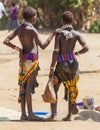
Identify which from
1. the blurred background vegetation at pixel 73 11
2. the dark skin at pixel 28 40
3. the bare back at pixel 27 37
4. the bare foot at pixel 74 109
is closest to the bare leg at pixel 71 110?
the bare foot at pixel 74 109

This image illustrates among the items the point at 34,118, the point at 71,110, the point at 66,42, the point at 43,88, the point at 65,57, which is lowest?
the point at 43,88

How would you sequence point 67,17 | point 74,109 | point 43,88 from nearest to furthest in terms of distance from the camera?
point 67,17
point 74,109
point 43,88

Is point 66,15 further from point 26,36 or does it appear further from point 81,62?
point 81,62

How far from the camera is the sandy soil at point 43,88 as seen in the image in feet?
23.9

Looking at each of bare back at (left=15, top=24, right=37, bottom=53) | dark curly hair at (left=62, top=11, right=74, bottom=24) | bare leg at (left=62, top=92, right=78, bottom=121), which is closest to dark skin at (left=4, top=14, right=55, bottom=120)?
bare back at (left=15, top=24, right=37, bottom=53)

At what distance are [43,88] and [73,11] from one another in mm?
12467

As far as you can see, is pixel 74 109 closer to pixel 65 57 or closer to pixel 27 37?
pixel 65 57

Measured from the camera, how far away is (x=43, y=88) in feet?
39.7

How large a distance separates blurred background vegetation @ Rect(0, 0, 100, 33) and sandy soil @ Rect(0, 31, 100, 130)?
3.28 meters

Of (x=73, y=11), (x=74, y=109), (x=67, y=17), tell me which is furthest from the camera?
(x=73, y=11)

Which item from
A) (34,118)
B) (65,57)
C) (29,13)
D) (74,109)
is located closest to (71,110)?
(74,109)

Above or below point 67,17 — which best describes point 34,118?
below

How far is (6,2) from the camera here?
28859mm

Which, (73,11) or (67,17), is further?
(73,11)
